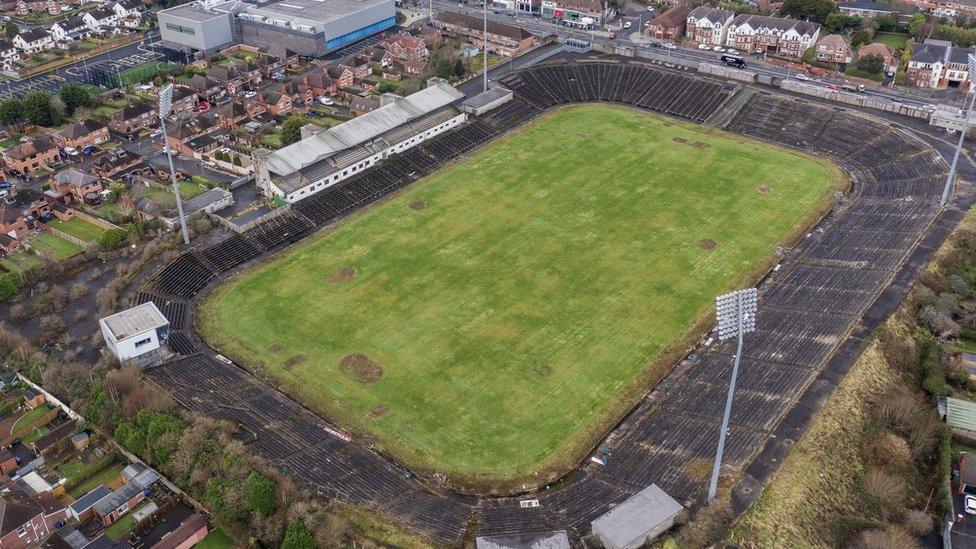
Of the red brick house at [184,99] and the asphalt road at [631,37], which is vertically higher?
the asphalt road at [631,37]

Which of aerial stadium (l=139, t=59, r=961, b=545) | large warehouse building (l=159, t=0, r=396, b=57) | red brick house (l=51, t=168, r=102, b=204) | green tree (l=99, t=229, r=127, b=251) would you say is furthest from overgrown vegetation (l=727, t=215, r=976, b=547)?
large warehouse building (l=159, t=0, r=396, b=57)

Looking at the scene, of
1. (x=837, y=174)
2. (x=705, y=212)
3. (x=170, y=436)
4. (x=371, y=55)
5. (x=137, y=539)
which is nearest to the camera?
(x=137, y=539)

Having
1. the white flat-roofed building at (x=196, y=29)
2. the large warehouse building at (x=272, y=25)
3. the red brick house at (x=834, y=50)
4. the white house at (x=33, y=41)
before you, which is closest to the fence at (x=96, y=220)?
the white flat-roofed building at (x=196, y=29)

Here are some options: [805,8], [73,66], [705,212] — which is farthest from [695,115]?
[73,66]

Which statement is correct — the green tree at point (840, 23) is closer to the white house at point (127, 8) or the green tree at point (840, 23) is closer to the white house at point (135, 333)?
the white house at point (135, 333)

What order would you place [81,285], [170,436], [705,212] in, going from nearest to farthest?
1. [170,436]
2. [81,285]
3. [705,212]

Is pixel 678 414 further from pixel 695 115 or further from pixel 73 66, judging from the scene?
pixel 73 66
